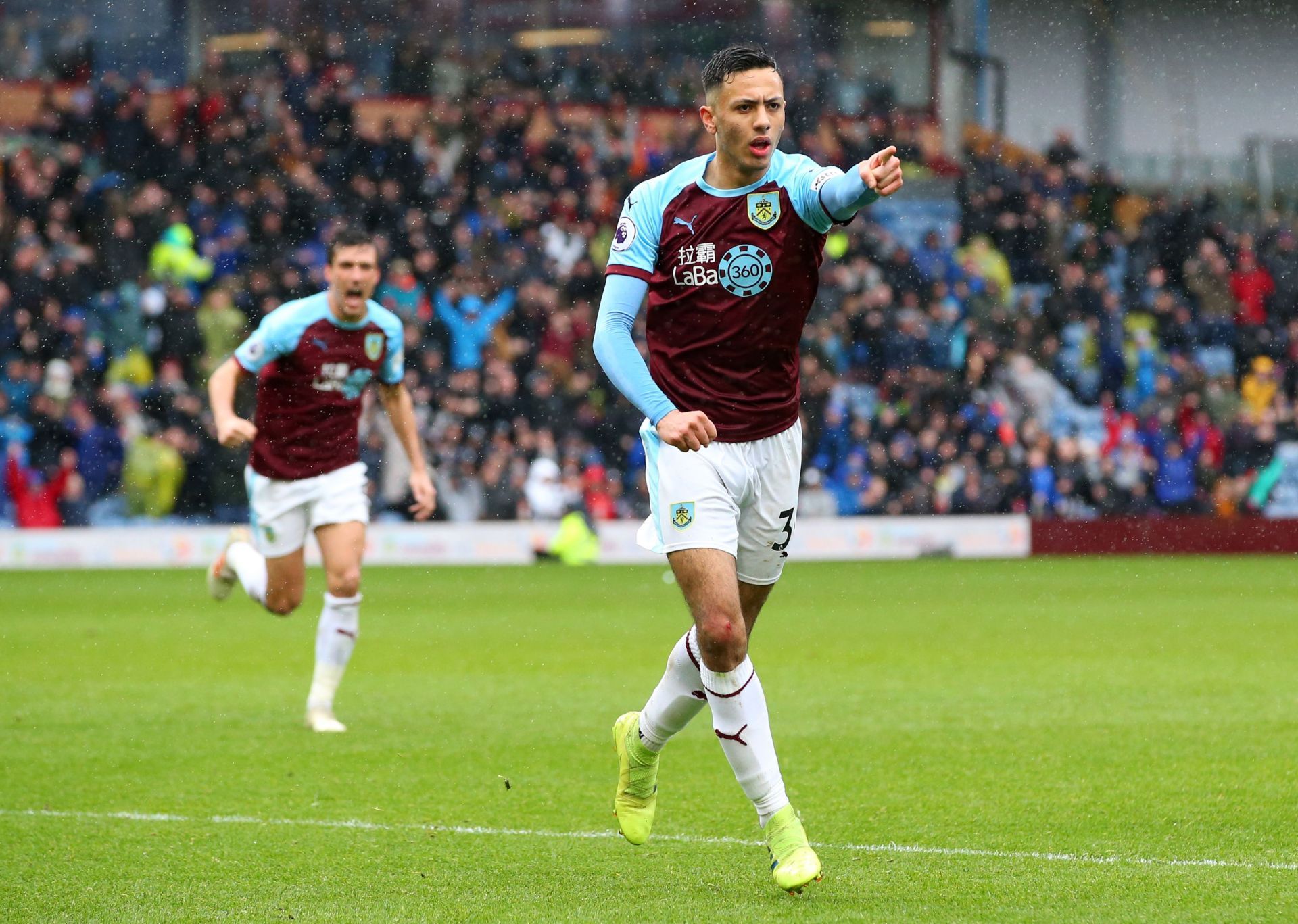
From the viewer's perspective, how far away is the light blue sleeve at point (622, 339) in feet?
18.1

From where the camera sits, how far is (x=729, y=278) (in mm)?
5668

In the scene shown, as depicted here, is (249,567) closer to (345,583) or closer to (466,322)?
(345,583)

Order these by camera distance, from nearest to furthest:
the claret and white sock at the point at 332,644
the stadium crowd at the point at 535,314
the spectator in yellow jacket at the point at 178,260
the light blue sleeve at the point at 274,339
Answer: the claret and white sock at the point at 332,644, the light blue sleeve at the point at 274,339, the stadium crowd at the point at 535,314, the spectator in yellow jacket at the point at 178,260

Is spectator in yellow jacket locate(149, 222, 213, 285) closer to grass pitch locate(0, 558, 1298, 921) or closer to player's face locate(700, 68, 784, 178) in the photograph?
grass pitch locate(0, 558, 1298, 921)

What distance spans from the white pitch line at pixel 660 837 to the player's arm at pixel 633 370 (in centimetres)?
156

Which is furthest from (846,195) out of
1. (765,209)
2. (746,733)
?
(746,733)

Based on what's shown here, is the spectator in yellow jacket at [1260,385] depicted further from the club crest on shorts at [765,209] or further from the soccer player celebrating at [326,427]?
the club crest on shorts at [765,209]

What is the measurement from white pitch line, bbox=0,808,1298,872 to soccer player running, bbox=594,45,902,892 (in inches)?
14.1

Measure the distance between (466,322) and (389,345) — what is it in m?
14.6

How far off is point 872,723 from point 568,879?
386 centimetres

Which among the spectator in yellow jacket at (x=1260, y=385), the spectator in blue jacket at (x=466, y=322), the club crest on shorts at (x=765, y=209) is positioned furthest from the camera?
the spectator in yellow jacket at (x=1260, y=385)

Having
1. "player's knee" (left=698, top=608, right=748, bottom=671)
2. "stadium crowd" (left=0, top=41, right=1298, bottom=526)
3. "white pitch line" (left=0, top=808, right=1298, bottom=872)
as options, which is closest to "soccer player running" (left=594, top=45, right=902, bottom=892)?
"player's knee" (left=698, top=608, right=748, bottom=671)

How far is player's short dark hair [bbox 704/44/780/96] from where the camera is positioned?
5586 mm

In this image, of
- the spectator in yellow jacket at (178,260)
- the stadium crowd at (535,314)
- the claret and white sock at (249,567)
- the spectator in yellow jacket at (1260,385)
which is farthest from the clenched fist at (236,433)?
the spectator in yellow jacket at (1260,385)
